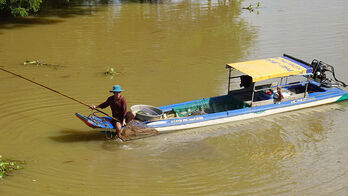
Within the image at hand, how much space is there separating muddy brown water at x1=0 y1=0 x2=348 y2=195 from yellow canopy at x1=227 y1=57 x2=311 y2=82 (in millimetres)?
1326

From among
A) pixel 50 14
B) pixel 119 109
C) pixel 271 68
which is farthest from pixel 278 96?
pixel 50 14

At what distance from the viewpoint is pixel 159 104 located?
1156cm

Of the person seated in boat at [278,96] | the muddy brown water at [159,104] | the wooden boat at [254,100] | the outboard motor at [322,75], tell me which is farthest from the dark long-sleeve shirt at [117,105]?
the outboard motor at [322,75]

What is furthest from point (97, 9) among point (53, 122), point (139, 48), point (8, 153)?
point (8, 153)

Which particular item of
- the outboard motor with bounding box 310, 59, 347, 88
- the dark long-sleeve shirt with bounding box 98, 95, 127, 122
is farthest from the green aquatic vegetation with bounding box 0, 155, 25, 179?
the outboard motor with bounding box 310, 59, 347, 88

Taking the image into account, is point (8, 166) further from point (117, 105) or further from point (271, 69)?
point (271, 69)

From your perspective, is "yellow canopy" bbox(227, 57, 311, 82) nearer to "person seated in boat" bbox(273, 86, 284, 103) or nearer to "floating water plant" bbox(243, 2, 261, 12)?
"person seated in boat" bbox(273, 86, 284, 103)

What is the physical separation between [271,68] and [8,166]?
692cm

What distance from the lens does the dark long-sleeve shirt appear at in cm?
926

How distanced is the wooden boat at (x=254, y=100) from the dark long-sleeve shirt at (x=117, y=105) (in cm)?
32

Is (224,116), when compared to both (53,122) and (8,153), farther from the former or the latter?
(8,153)

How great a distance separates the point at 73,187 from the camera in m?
7.85

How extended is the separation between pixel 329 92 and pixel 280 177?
15.5 ft

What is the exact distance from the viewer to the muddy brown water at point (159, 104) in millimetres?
8188
